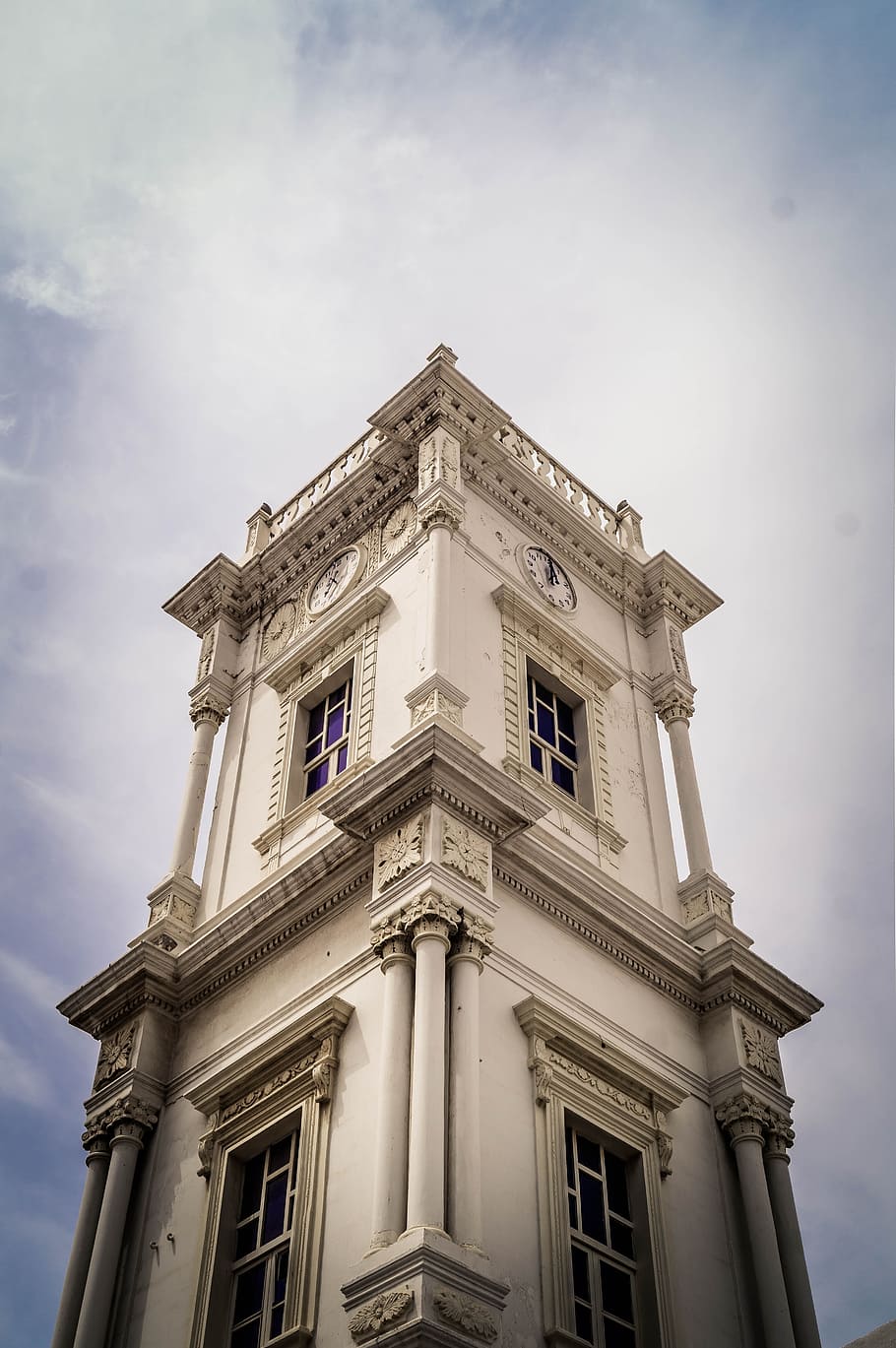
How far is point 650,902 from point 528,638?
4231 mm

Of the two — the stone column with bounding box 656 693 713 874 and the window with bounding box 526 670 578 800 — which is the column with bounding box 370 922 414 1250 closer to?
the window with bounding box 526 670 578 800

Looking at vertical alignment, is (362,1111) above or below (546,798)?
below

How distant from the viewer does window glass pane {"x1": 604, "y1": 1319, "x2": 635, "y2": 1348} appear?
52.9 ft

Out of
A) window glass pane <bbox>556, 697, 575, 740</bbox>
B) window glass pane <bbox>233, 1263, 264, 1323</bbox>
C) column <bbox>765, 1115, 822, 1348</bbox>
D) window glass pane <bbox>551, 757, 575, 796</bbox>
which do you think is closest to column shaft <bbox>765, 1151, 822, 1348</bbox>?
column <bbox>765, 1115, 822, 1348</bbox>

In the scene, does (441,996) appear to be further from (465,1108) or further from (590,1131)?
(590,1131)

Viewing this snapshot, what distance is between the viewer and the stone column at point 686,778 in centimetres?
2261

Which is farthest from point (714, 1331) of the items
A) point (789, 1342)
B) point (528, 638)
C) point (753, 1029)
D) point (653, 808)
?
point (528, 638)

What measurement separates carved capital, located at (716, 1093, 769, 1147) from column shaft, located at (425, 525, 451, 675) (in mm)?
6450

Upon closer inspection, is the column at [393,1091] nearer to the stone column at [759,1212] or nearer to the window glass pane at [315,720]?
the stone column at [759,1212]

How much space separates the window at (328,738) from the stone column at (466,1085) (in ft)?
16.8

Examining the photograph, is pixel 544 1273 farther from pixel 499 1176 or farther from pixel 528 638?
pixel 528 638

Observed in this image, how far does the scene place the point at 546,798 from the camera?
2061cm

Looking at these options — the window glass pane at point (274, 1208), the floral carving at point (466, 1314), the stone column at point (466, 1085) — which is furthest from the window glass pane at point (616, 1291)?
the window glass pane at point (274, 1208)

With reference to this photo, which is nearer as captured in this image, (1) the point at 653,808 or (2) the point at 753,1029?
(2) the point at 753,1029
